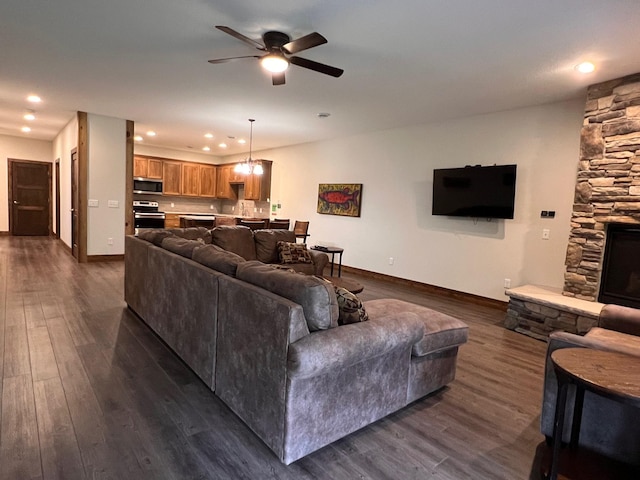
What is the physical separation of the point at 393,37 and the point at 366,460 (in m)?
2.99

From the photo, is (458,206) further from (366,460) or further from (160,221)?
(160,221)

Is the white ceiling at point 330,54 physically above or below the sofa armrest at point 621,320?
above

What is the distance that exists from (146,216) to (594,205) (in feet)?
27.4

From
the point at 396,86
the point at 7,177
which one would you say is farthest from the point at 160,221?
the point at 396,86

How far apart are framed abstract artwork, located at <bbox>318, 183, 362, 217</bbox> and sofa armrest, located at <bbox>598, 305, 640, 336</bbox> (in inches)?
178

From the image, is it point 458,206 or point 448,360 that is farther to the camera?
point 458,206

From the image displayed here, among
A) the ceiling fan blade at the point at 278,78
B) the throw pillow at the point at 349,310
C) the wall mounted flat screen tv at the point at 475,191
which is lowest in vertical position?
the throw pillow at the point at 349,310

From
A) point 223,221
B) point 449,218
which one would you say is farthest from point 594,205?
point 223,221

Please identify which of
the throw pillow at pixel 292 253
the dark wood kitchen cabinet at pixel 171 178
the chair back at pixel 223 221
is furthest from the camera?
the dark wood kitchen cabinet at pixel 171 178

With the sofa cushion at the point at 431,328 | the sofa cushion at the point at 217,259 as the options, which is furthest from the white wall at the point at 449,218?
the sofa cushion at the point at 217,259

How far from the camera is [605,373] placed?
149 centimetres

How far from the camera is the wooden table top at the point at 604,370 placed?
136 cm

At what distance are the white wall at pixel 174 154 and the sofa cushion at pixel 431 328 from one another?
8.59 metres

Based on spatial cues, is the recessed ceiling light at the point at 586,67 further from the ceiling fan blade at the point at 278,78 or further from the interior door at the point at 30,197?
the interior door at the point at 30,197
